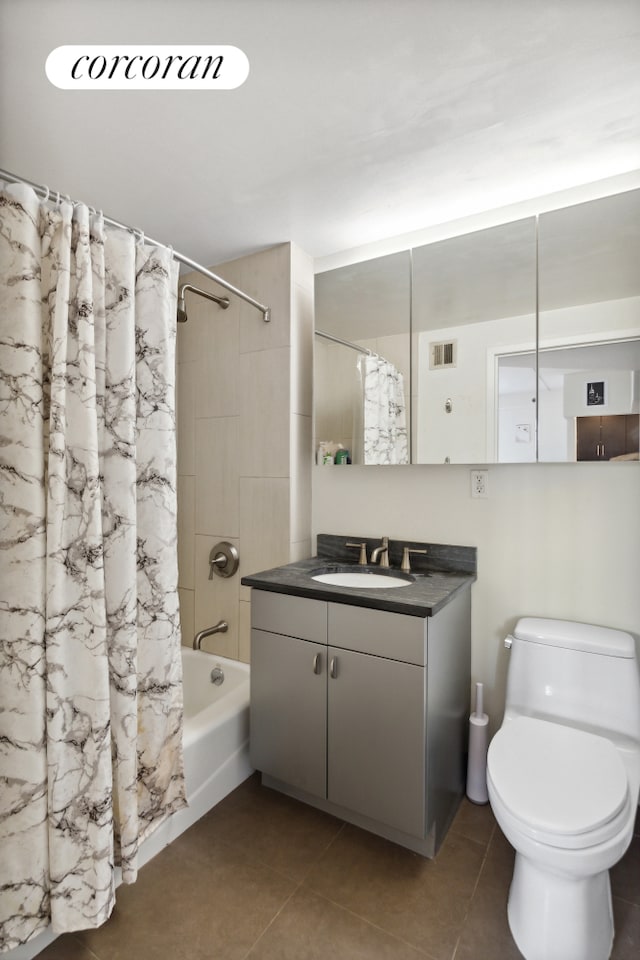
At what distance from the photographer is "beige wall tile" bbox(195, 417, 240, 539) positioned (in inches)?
97.0

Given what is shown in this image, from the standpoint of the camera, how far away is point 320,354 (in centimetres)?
231

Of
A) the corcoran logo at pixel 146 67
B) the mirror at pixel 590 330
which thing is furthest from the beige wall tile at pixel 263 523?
the corcoran logo at pixel 146 67

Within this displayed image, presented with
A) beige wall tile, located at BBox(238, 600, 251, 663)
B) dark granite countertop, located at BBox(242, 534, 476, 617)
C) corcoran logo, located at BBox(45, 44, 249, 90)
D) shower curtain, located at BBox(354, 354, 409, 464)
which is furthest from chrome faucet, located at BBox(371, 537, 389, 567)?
corcoran logo, located at BBox(45, 44, 249, 90)

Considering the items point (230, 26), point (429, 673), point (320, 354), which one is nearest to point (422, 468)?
point (320, 354)

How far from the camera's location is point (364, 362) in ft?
7.29

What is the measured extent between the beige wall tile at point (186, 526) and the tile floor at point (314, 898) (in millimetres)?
1167

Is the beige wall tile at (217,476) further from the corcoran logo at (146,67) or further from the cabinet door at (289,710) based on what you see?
the corcoran logo at (146,67)

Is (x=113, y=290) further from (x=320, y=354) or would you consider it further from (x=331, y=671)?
(x=331, y=671)

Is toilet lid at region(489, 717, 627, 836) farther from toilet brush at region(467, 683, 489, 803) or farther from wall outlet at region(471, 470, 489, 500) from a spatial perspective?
wall outlet at region(471, 470, 489, 500)

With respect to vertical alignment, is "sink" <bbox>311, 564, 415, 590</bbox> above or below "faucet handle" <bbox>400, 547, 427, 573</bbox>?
below

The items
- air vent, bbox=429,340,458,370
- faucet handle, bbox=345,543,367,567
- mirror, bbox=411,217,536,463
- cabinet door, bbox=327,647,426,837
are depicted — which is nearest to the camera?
cabinet door, bbox=327,647,426,837

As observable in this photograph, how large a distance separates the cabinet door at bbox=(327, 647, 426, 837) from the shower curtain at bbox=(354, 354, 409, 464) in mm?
883

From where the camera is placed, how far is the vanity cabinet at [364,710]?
5.12 ft

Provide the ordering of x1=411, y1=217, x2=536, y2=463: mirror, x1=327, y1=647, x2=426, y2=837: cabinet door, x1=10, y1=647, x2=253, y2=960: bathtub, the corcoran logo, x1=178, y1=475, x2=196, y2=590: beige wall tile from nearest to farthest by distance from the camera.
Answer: the corcoran logo, x1=327, y1=647, x2=426, y2=837: cabinet door, x1=10, y1=647, x2=253, y2=960: bathtub, x1=411, y1=217, x2=536, y2=463: mirror, x1=178, y1=475, x2=196, y2=590: beige wall tile
